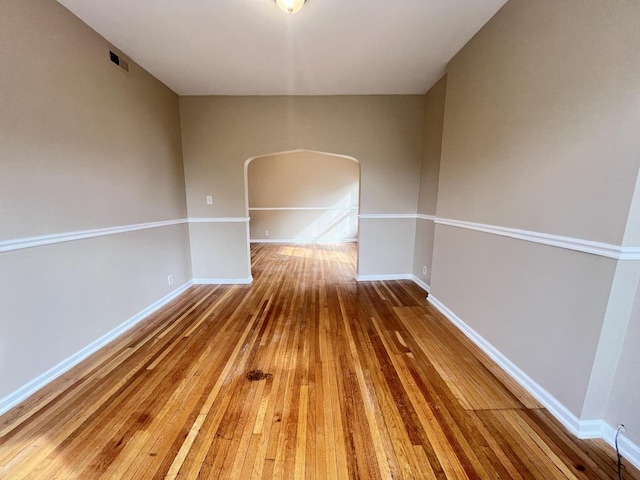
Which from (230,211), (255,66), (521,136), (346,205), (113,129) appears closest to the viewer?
(521,136)

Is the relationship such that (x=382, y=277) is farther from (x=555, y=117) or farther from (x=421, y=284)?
(x=555, y=117)

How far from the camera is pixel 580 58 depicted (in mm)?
1248

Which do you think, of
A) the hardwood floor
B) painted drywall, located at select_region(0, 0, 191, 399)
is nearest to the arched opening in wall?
painted drywall, located at select_region(0, 0, 191, 399)

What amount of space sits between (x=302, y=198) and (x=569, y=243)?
6286 millimetres

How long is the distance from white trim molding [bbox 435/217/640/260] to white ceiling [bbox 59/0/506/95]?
1.65 m

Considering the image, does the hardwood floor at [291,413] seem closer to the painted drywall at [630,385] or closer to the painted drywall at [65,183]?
the painted drywall at [630,385]

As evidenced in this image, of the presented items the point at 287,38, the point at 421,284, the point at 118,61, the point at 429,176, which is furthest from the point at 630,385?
the point at 118,61

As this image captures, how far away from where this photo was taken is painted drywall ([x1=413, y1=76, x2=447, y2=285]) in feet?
9.82

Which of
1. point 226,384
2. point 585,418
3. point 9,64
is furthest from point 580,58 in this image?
point 9,64

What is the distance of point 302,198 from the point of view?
7180 mm

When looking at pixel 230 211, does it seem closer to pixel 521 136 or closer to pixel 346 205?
pixel 521 136

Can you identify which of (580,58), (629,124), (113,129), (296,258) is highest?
(580,58)

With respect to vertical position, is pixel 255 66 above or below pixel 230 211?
above

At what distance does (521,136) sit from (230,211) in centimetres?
326
